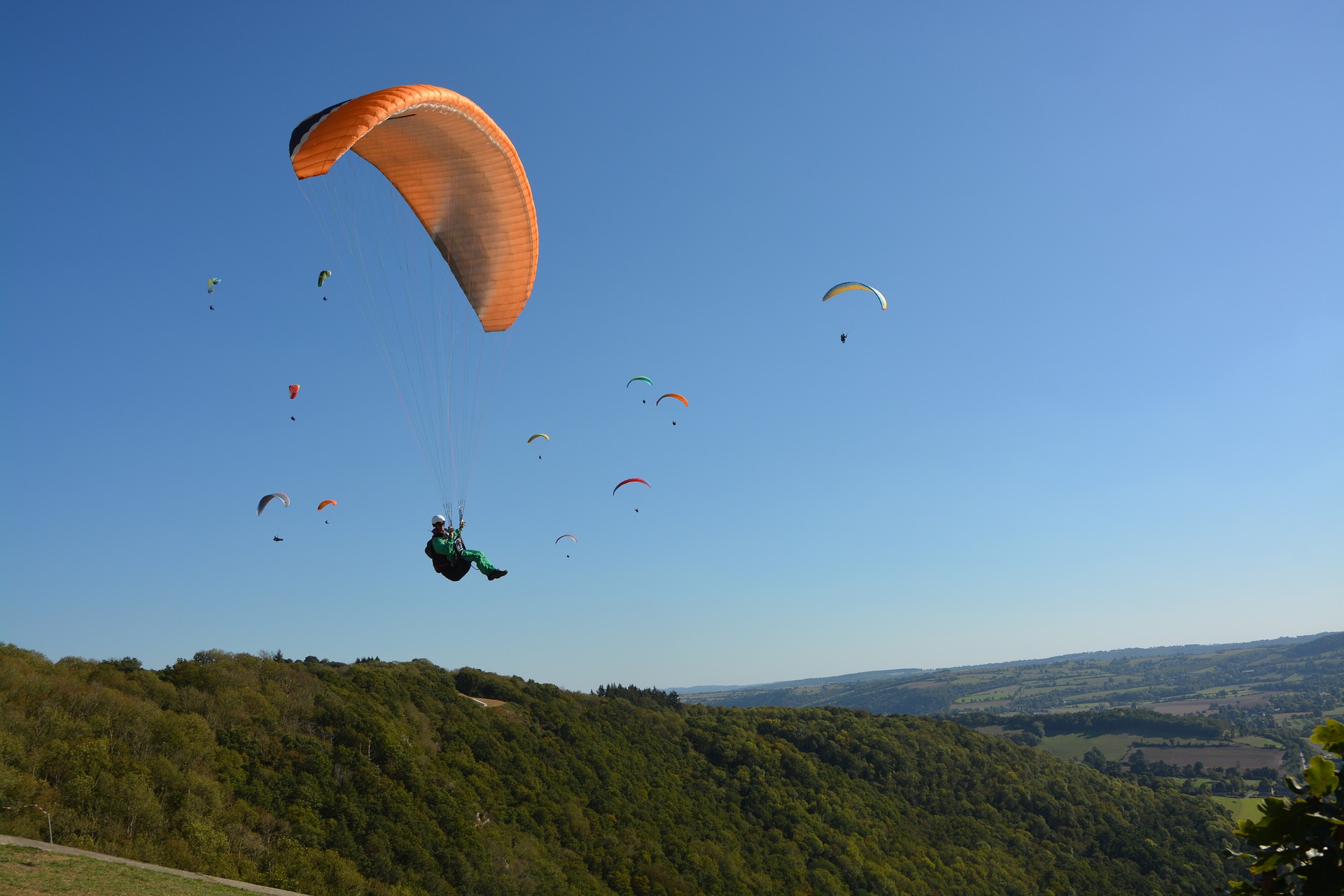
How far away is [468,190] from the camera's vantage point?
55.4ft

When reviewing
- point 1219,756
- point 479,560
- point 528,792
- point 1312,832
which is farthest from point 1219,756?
point 1312,832

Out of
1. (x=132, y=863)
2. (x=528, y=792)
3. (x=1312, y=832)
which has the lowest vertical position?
(x=528, y=792)

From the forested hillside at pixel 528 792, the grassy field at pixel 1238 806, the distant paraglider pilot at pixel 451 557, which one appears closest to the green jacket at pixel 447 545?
the distant paraglider pilot at pixel 451 557

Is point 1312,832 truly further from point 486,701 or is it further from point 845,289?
point 486,701

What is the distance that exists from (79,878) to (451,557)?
375 inches

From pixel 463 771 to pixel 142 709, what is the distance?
1333cm

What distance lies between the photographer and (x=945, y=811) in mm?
55000

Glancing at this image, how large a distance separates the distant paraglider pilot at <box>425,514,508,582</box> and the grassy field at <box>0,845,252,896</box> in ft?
28.1

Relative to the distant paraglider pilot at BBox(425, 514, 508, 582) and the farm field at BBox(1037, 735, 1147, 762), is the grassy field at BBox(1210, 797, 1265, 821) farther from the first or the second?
the distant paraglider pilot at BBox(425, 514, 508, 582)

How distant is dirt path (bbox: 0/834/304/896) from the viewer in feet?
57.2

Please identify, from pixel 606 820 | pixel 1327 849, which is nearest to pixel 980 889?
pixel 606 820

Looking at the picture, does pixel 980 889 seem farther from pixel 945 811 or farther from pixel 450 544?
pixel 450 544

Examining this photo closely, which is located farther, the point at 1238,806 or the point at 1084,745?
the point at 1084,745

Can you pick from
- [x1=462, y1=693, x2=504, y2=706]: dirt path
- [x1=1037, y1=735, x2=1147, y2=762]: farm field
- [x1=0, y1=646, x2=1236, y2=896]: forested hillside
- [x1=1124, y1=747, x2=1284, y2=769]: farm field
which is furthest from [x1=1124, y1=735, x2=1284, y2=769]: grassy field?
[x1=462, y1=693, x2=504, y2=706]: dirt path
